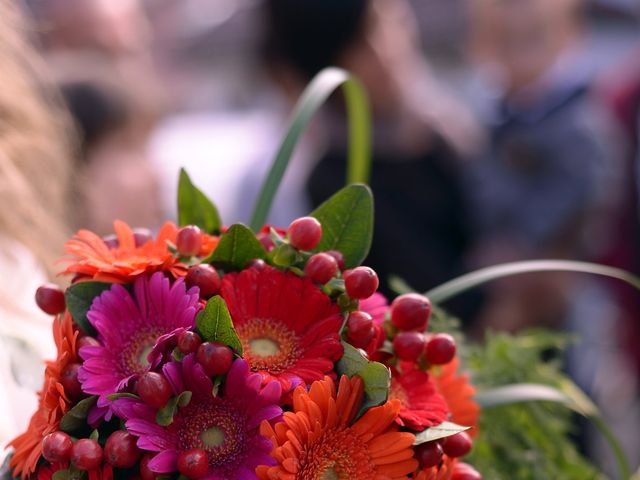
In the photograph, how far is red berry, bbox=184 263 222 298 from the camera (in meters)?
0.47

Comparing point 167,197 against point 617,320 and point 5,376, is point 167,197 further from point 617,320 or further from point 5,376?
point 5,376

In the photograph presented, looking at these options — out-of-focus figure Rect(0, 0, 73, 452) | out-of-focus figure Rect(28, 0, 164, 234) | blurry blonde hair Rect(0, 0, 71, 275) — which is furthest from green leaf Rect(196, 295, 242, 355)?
out-of-focus figure Rect(28, 0, 164, 234)

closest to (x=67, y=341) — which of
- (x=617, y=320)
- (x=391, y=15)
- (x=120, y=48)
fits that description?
(x=391, y=15)

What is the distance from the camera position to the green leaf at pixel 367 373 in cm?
45

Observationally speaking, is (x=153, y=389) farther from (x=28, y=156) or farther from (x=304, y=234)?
(x=28, y=156)

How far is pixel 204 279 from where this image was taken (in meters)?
0.47

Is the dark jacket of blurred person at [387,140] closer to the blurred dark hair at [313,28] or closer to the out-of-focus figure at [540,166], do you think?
the blurred dark hair at [313,28]

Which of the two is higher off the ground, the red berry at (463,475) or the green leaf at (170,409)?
the green leaf at (170,409)

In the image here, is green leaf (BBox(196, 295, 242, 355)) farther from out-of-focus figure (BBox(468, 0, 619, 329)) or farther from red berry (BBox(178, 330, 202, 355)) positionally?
out-of-focus figure (BBox(468, 0, 619, 329))

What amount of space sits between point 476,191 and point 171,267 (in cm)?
148

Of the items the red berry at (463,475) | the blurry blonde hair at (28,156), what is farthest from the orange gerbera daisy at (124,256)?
the blurry blonde hair at (28,156)

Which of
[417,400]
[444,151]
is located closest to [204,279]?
[417,400]

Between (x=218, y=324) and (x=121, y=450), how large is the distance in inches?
3.3

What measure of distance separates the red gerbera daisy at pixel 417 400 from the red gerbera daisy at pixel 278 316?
55 mm
